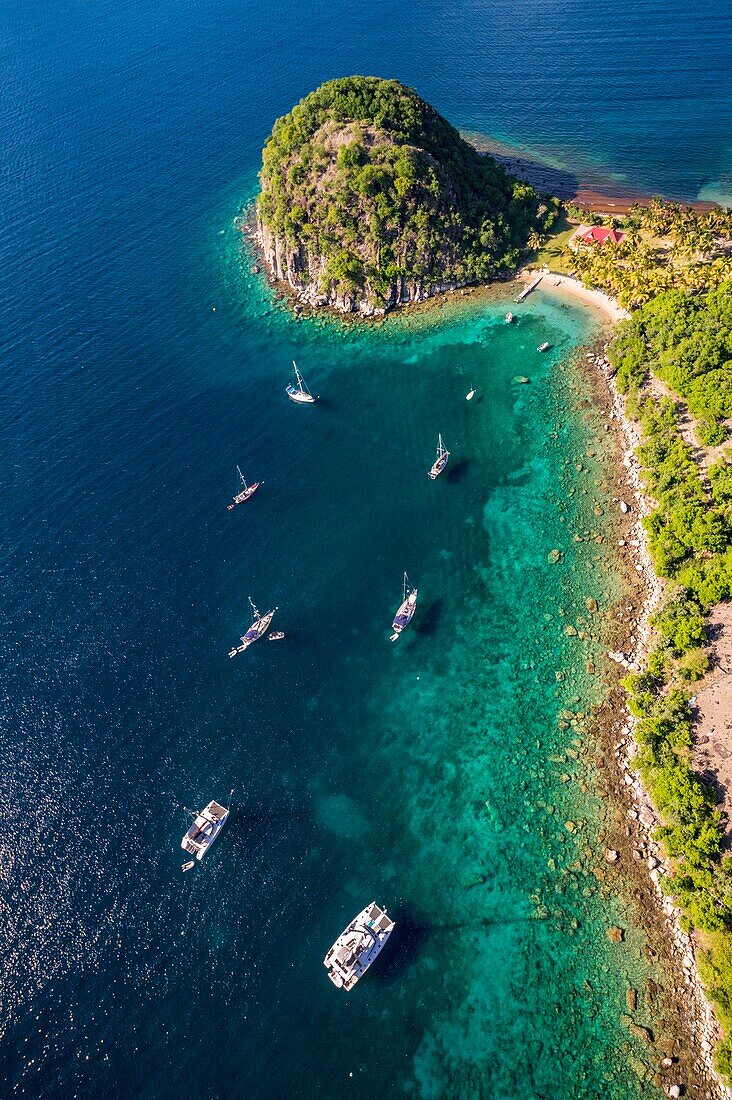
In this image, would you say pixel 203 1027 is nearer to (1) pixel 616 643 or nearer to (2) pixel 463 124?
(1) pixel 616 643

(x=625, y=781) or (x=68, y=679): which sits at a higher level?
(x=68, y=679)

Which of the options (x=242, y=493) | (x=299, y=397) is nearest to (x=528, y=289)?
(x=299, y=397)

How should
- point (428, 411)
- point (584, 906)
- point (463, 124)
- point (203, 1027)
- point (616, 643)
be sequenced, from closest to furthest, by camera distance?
1. point (203, 1027)
2. point (584, 906)
3. point (616, 643)
4. point (428, 411)
5. point (463, 124)

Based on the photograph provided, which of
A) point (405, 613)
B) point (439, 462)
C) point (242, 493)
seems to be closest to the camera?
point (405, 613)

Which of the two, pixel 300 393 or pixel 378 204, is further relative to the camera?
pixel 378 204

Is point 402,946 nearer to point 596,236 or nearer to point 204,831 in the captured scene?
point 204,831

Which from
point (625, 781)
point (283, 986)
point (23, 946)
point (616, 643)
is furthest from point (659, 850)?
point (23, 946)
